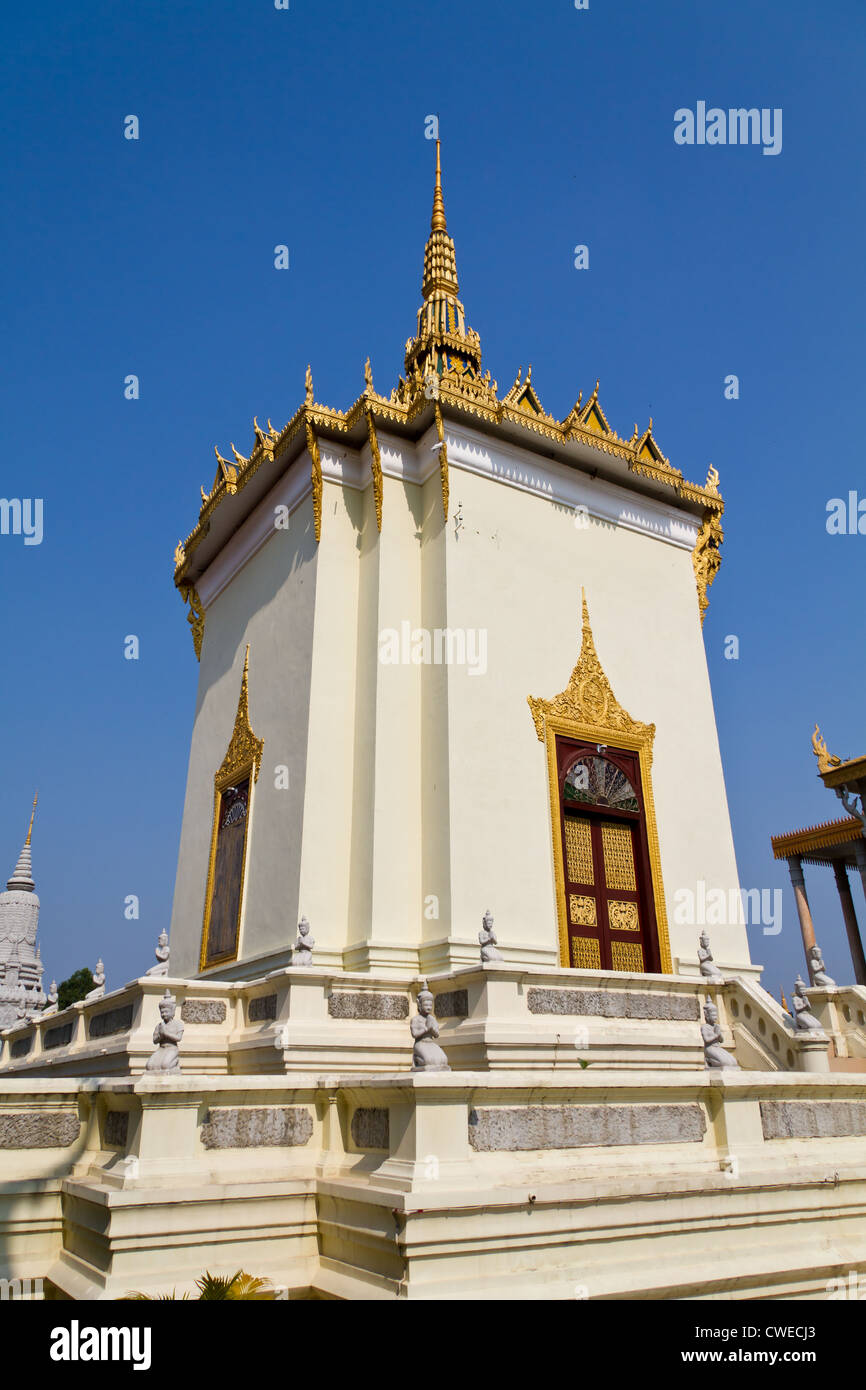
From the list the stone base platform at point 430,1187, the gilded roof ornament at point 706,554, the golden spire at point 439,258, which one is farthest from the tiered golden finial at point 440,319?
the stone base platform at point 430,1187

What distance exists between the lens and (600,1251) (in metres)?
5.25

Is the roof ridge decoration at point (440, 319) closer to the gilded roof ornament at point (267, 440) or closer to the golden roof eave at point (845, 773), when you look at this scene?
the gilded roof ornament at point (267, 440)

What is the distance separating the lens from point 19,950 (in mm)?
25406

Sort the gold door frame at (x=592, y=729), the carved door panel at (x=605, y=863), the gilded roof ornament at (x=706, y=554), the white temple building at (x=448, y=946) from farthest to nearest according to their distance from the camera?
the gilded roof ornament at (x=706, y=554), the gold door frame at (x=592, y=729), the carved door panel at (x=605, y=863), the white temple building at (x=448, y=946)

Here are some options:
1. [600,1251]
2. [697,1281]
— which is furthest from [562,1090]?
[697,1281]

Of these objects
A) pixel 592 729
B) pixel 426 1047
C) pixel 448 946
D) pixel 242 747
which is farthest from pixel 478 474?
pixel 426 1047

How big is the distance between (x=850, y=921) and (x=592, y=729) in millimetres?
15239

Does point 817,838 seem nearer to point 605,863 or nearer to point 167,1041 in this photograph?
point 605,863

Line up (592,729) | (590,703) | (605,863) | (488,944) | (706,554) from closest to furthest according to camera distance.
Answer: (488,944) < (605,863) < (592,729) < (590,703) < (706,554)

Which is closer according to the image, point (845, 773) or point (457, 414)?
point (457, 414)

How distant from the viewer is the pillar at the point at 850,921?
23.4 metres

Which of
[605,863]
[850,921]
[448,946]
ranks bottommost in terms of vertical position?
[448,946]

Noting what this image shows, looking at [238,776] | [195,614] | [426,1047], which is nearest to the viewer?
[426,1047]
